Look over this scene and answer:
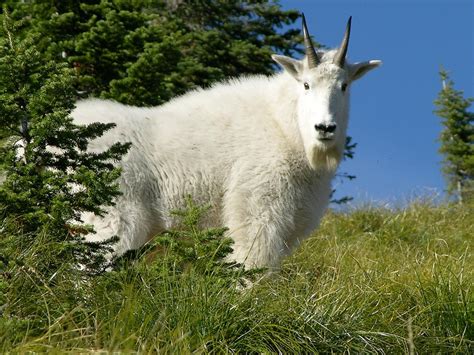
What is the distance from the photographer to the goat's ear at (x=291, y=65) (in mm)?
8242

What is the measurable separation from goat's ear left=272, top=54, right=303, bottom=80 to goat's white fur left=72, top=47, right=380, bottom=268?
0.4 inches

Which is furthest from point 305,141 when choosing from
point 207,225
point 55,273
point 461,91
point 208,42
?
point 461,91

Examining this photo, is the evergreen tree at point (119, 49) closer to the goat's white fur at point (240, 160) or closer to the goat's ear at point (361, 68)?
the goat's white fur at point (240, 160)

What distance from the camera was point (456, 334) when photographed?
584cm

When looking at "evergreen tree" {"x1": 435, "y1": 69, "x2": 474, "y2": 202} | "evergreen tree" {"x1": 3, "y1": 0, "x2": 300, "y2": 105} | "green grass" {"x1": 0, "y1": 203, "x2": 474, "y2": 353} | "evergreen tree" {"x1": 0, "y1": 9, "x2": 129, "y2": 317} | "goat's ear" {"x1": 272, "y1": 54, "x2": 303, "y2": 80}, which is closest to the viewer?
"green grass" {"x1": 0, "y1": 203, "x2": 474, "y2": 353}

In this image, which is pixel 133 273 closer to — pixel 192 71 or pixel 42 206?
pixel 42 206

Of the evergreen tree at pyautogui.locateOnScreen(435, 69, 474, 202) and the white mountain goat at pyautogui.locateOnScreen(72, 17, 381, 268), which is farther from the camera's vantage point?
the evergreen tree at pyautogui.locateOnScreen(435, 69, 474, 202)

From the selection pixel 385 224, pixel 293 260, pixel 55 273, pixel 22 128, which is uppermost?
pixel 22 128

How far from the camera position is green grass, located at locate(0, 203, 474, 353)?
15.5 ft

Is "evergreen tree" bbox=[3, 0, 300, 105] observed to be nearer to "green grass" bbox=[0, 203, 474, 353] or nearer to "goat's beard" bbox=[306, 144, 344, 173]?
"goat's beard" bbox=[306, 144, 344, 173]

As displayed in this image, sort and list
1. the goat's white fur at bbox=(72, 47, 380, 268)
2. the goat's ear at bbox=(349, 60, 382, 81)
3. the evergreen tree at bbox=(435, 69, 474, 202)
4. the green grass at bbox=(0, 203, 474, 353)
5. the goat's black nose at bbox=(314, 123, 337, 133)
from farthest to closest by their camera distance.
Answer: the evergreen tree at bbox=(435, 69, 474, 202) < the goat's ear at bbox=(349, 60, 382, 81) < the goat's black nose at bbox=(314, 123, 337, 133) < the goat's white fur at bbox=(72, 47, 380, 268) < the green grass at bbox=(0, 203, 474, 353)

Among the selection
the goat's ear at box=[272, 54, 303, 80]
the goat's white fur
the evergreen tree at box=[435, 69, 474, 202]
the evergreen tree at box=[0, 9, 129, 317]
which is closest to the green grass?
the evergreen tree at box=[0, 9, 129, 317]

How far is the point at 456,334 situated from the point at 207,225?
9.32 ft

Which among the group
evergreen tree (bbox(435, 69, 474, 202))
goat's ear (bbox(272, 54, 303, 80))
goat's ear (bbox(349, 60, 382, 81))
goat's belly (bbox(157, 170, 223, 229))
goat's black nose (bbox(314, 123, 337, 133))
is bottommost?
evergreen tree (bbox(435, 69, 474, 202))
